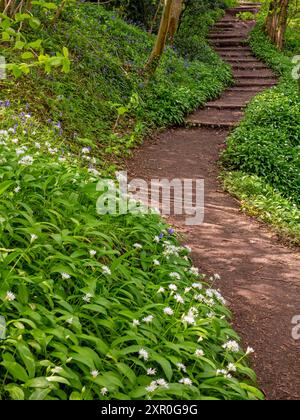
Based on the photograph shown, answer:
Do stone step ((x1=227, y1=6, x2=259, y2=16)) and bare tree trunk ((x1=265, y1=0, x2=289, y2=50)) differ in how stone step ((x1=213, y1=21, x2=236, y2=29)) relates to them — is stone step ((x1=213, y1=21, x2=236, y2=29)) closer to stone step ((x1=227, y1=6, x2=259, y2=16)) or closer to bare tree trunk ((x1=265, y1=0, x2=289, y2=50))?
bare tree trunk ((x1=265, y1=0, x2=289, y2=50))

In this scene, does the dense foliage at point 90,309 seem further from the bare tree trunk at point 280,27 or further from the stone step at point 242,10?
the stone step at point 242,10

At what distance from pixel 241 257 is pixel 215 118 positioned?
24.2ft

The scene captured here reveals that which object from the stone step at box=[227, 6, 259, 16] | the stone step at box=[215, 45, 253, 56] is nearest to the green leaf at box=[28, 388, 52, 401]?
the stone step at box=[215, 45, 253, 56]

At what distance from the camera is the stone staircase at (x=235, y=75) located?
40.9ft

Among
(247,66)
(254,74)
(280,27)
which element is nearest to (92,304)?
(254,74)

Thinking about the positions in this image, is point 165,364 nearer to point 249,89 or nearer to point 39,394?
point 39,394

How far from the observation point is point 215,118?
1251 centimetres

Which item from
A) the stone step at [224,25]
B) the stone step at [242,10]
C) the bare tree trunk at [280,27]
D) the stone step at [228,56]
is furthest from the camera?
the stone step at [242,10]

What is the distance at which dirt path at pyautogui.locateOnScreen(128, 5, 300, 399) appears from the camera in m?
4.14

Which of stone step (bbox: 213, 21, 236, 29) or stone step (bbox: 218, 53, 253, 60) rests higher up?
stone step (bbox: 213, 21, 236, 29)

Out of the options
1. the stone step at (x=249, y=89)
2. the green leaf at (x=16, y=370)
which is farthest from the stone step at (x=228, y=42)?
the green leaf at (x=16, y=370)

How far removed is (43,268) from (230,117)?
10236mm

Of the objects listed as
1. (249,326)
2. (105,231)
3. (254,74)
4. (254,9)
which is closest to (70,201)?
(105,231)

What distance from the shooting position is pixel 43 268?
3246mm
